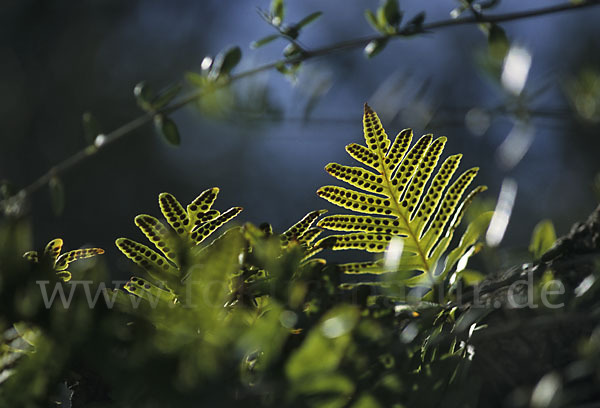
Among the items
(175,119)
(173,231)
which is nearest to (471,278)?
(173,231)

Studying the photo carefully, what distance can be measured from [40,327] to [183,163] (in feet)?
11.1

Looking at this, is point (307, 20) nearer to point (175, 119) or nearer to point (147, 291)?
point (147, 291)

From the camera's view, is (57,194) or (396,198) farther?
(57,194)

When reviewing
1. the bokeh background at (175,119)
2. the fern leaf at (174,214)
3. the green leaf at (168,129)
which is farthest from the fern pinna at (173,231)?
the bokeh background at (175,119)

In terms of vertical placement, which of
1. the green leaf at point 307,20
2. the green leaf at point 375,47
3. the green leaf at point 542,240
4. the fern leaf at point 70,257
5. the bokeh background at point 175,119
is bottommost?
the green leaf at point 542,240

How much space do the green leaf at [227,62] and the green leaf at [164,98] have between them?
3 centimetres

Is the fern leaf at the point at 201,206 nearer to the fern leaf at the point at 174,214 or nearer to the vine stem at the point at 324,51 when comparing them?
the fern leaf at the point at 174,214

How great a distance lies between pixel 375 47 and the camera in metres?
0.37

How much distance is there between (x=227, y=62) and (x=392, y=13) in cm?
11

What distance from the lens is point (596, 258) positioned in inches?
9.5

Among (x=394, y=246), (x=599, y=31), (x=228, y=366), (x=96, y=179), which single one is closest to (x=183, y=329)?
(x=228, y=366)

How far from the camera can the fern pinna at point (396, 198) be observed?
270mm

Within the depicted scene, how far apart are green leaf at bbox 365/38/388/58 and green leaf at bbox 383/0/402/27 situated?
0.5 inches

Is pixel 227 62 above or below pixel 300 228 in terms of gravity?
above
